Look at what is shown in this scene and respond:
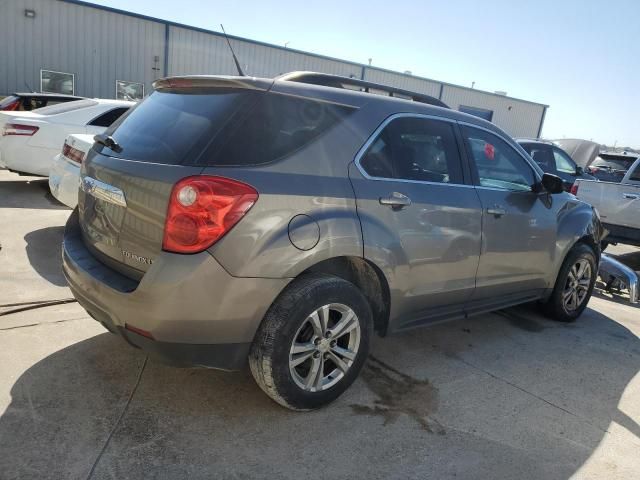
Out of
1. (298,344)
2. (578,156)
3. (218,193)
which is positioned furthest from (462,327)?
(578,156)

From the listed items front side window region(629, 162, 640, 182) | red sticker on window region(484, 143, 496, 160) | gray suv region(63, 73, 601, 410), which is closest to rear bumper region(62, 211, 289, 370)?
gray suv region(63, 73, 601, 410)

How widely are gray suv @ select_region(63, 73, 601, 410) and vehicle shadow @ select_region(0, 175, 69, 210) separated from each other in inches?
192

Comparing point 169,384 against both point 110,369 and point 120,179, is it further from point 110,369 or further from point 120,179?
point 120,179

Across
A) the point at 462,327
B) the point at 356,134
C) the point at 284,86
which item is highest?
the point at 284,86

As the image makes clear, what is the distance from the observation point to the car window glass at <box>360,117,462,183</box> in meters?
3.15

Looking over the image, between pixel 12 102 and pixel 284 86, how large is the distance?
→ 823 cm

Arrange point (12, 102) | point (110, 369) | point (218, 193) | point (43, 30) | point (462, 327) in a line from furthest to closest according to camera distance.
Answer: point (43, 30)
point (12, 102)
point (462, 327)
point (110, 369)
point (218, 193)

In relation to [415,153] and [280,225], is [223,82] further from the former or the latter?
[415,153]

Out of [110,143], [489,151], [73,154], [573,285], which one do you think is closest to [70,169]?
[73,154]

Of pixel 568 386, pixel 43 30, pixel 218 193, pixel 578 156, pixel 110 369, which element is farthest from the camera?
pixel 43 30

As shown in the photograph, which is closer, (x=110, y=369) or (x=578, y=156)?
(x=110, y=369)

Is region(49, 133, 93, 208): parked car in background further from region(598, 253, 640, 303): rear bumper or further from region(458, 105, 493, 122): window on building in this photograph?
region(458, 105, 493, 122): window on building

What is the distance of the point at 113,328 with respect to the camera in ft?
8.93

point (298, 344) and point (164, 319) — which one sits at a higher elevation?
point (164, 319)
